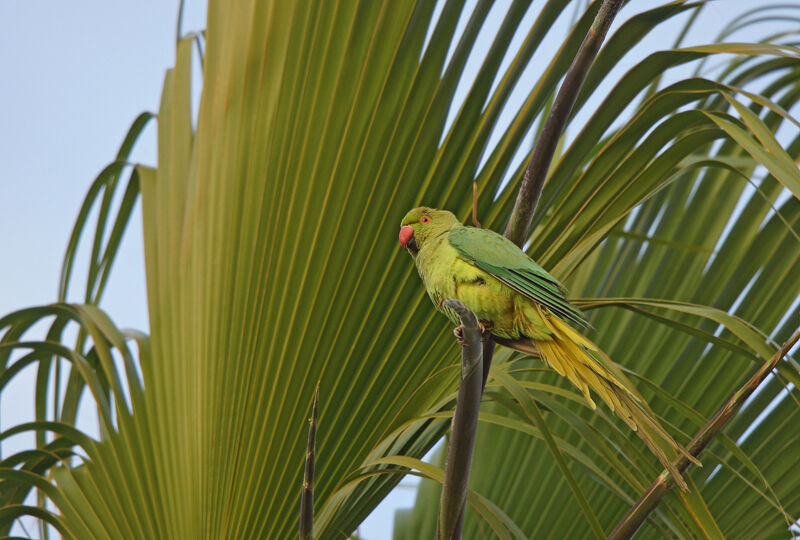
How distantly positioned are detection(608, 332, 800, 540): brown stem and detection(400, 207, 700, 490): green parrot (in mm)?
63

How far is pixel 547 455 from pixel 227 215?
2.11 feet

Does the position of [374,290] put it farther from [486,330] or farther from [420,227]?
[486,330]

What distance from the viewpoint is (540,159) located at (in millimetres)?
535

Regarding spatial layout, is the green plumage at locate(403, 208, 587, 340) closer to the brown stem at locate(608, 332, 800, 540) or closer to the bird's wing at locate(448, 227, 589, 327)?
the bird's wing at locate(448, 227, 589, 327)

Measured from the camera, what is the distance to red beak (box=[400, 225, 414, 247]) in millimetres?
810

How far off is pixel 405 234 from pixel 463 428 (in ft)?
1.01

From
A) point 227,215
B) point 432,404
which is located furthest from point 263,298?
point 432,404

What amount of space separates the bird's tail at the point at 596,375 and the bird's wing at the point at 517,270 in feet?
0.05

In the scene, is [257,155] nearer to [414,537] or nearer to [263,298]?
[263,298]

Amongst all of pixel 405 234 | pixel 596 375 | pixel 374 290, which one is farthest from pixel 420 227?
pixel 596 375

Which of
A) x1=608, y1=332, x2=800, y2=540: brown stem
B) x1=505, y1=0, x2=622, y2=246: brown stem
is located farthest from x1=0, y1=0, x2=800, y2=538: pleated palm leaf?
x1=505, y1=0, x2=622, y2=246: brown stem

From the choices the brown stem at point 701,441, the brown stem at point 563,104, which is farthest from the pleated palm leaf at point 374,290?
the brown stem at point 563,104

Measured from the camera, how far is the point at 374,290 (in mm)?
888

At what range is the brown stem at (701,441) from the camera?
24.0 inches
